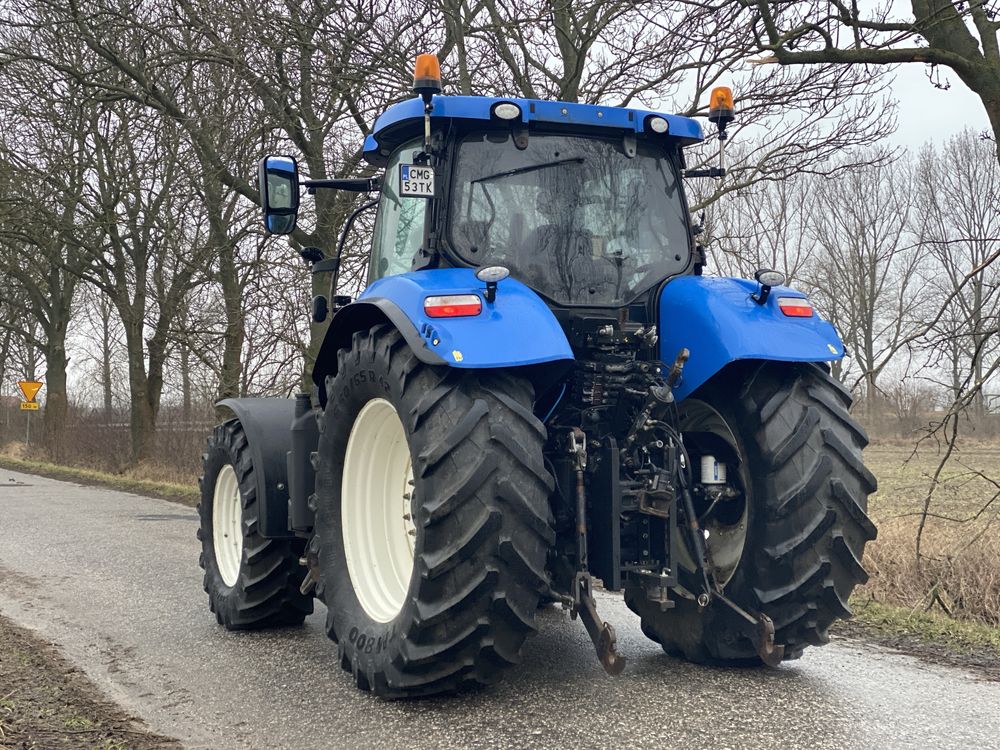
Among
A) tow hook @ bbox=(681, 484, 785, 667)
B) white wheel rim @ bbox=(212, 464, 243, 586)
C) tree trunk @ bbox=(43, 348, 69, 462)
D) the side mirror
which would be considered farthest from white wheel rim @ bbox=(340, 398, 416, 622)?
tree trunk @ bbox=(43, 348, 69, 462)

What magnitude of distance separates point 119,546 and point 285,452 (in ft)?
13.8

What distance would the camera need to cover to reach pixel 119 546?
29.9 ft

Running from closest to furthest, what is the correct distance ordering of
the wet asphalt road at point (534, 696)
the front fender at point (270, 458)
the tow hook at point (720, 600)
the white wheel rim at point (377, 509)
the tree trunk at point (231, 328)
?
the wet asphalt road at point (534, 696)
the tow hook at point (720, 600)
the white wheel rim at point (377, 509)
the front fender at point (270, 458)
the tree trunk at point (231, 328)

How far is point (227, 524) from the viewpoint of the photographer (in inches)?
247

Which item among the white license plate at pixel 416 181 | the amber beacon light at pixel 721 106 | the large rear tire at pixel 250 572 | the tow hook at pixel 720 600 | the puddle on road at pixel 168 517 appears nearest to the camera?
the tow hook at pixel 720 600

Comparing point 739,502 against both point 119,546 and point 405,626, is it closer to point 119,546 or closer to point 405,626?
point 405,626

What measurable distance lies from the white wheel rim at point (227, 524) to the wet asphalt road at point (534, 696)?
32 centimetres

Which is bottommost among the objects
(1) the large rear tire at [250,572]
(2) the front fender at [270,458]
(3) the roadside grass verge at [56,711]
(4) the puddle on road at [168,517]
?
(4) the puddle on road at [168,517]

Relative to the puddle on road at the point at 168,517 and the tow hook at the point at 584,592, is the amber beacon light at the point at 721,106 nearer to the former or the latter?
the tow hook at the point at 584,592

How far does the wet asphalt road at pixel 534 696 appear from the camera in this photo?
143 inches

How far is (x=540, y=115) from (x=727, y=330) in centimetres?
132

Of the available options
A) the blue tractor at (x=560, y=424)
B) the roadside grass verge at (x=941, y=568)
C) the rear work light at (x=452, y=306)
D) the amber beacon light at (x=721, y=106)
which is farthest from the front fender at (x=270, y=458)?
the roadside grass verge at (x=941, y=568)

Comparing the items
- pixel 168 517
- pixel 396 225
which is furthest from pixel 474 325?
pixel 168 517

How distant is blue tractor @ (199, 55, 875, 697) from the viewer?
379cm
